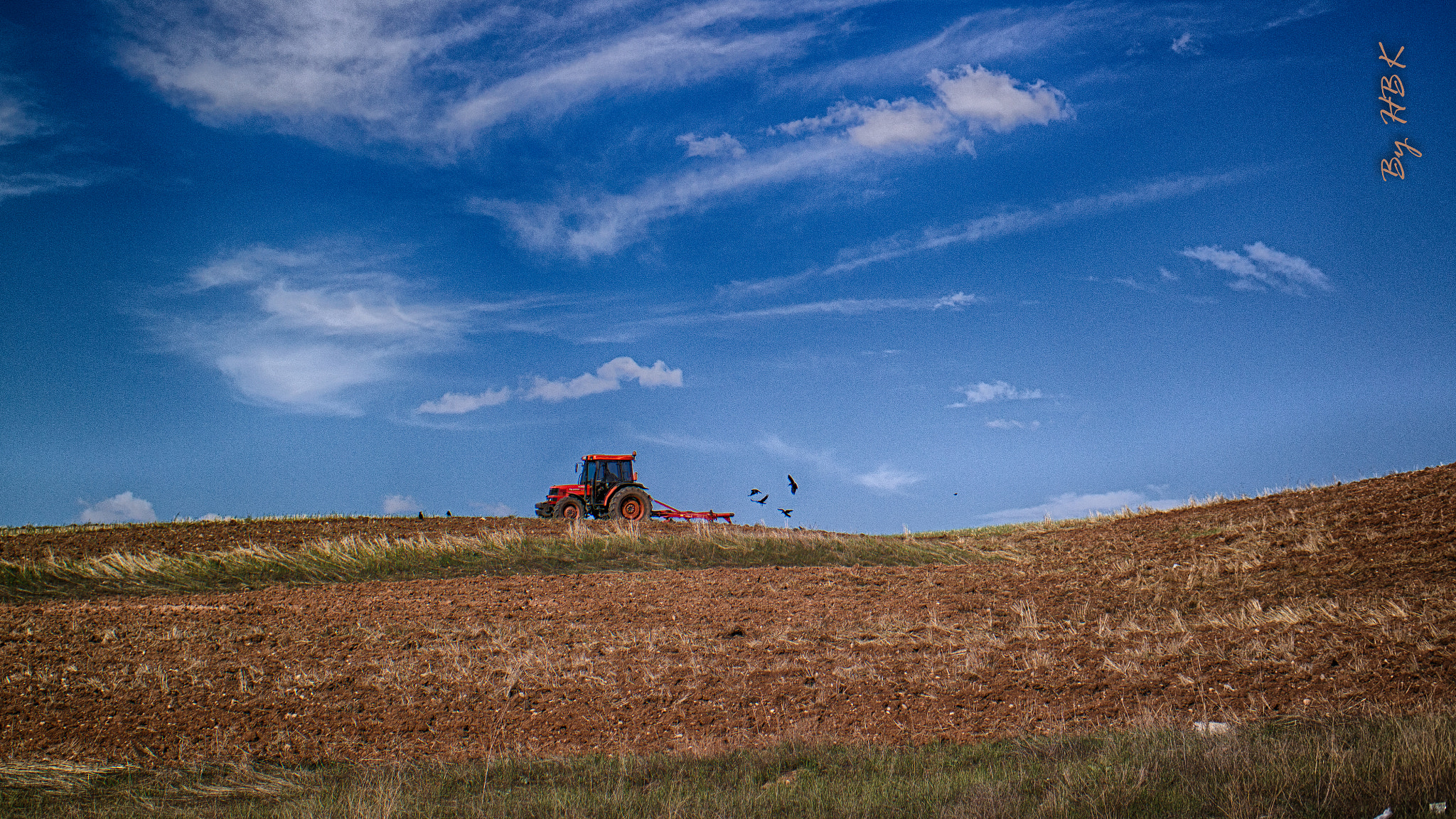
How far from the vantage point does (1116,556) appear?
23.1 m

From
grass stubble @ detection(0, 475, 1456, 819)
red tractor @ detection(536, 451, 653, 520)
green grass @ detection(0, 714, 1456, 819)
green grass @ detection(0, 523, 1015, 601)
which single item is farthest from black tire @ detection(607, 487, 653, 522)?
green grass @ detection(0, 714, 1456, 819)

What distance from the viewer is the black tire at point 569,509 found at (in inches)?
1112

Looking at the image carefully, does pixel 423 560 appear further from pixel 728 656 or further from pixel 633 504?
pixel 728 656

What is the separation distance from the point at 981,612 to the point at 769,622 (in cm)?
400

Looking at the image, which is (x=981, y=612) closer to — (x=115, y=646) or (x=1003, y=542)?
(x=115, y=646)

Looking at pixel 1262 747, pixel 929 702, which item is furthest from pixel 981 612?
pixel 1262 747

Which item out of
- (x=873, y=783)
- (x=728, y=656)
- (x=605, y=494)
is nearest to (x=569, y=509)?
(x=605, y=494)

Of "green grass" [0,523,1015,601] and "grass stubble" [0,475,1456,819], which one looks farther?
"green grass" [0,523,1015,601]

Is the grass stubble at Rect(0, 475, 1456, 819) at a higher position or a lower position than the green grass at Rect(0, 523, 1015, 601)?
lower

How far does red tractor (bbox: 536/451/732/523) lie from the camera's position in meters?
27.8

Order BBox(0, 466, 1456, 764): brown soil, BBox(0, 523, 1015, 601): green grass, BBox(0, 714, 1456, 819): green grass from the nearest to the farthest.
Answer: BBox(0, 714, 1456, 819): green grass
BBox(0, 466, 1456, 764): brown soil
BBox(0, 523, 1015, 601): green grass

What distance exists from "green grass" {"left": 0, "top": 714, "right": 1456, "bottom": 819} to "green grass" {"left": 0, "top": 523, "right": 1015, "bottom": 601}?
12.6 meters

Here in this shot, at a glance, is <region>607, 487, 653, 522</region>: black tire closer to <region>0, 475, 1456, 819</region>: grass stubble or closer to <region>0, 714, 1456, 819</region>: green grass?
<region>0, 475, 1456, 819</region>: grass stubble

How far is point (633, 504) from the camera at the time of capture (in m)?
28.0
